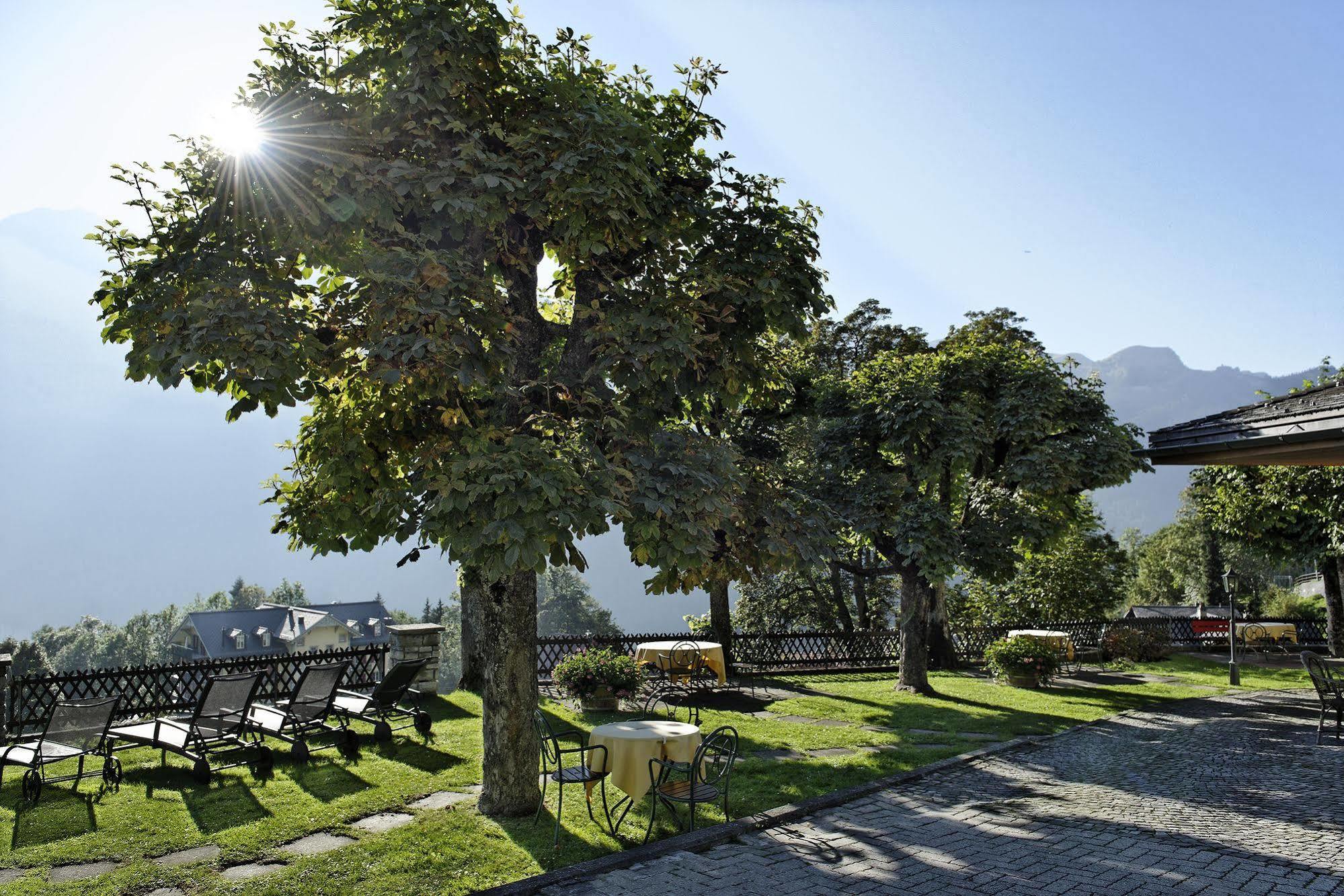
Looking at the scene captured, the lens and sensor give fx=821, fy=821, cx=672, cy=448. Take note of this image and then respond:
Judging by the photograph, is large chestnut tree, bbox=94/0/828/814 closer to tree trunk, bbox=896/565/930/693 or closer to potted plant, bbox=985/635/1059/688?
tree trunk, bbox=896/565/930/693

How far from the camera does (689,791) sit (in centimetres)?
647

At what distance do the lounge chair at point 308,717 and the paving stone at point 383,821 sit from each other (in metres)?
2.20

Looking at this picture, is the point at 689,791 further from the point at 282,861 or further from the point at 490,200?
the point at 490,200

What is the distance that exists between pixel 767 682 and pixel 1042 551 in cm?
577

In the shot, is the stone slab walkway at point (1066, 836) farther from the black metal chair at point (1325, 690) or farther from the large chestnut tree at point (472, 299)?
the large chestnut tree at point (472, 299)

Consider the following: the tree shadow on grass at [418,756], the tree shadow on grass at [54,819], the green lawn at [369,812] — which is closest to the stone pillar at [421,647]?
the green lawn at [369,812]

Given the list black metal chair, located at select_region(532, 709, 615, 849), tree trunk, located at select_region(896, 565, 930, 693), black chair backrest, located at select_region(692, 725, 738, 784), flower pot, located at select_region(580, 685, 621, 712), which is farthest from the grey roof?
flower pot, located at select_region(580, 685, 621, 712)

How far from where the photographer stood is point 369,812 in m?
7.04

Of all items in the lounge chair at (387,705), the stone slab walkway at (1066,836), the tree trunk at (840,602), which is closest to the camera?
the stone slab walkway at (1066,836)

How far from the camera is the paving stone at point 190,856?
5840mm

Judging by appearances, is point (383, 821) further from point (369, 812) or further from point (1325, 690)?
point (1325, 690)

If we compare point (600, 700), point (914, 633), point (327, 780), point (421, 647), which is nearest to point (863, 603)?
point (914, 633)

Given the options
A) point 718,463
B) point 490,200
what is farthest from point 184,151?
point 718,463

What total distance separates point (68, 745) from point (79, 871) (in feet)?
8.68
